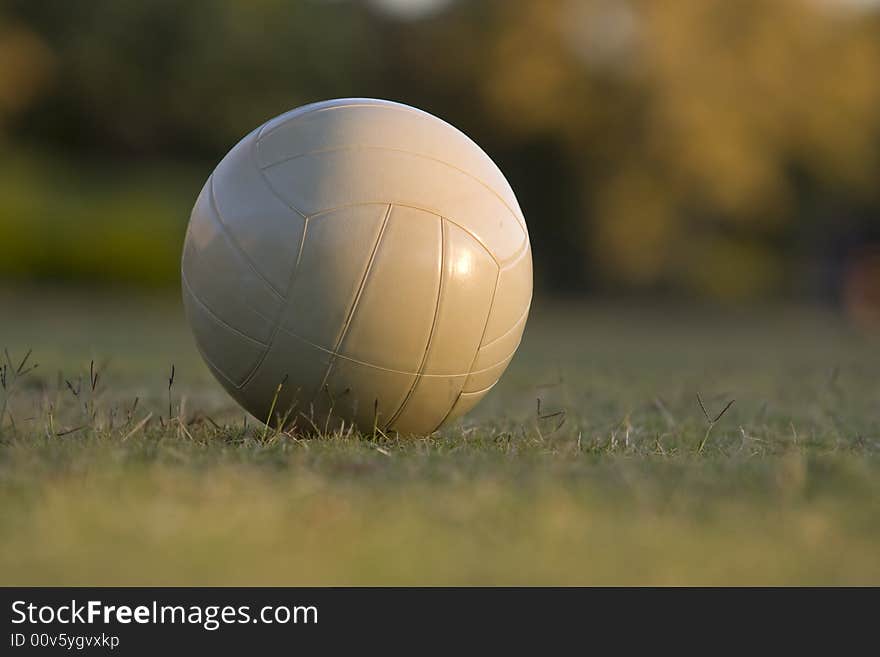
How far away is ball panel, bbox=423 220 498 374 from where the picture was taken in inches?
169

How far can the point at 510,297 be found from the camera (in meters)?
4.52

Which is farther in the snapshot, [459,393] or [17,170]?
[17,170]

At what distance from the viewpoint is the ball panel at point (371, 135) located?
4375 millimetres

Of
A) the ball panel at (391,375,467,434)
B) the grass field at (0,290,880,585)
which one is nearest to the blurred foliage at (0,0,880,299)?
the grass field at (0,290,880,585)

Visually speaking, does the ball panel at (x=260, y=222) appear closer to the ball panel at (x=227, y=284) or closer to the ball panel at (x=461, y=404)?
the ball panel at (x=227, y=284)

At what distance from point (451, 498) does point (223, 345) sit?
144 centimetres

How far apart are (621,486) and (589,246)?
22.2 metres

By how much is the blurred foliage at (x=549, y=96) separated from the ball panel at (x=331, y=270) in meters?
18.4

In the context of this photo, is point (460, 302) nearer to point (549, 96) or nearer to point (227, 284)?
point (227, 284)

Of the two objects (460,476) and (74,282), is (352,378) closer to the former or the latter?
(460,476)

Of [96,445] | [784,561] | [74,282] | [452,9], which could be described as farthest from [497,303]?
[452,9]

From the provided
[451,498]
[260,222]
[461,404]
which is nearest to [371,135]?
[260,222]
